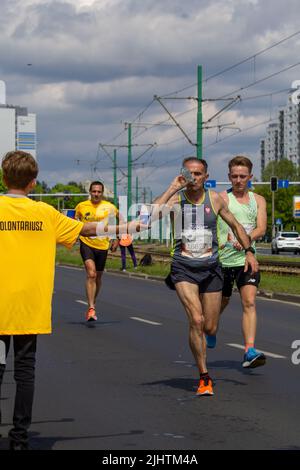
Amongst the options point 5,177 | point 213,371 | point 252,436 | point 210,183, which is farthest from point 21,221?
point 210,183

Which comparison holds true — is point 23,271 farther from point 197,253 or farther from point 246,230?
point 246,230

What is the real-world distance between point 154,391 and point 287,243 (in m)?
61.5

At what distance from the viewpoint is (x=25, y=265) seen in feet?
21.3

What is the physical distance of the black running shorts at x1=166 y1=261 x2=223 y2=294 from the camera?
9164 mm

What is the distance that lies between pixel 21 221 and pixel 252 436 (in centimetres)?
206

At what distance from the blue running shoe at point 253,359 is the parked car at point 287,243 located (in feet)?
197

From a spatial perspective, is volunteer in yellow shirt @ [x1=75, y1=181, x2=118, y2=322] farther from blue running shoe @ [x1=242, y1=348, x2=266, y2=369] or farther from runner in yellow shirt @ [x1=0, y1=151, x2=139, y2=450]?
runner in yellow shirt @ [x1=0, y1=151, x2=139, y2=450]

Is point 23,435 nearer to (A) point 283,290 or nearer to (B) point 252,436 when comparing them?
(B) point 252,436

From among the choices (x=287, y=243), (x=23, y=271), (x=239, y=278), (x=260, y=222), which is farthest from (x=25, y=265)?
(x=287, y=243)

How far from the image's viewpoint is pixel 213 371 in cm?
1057

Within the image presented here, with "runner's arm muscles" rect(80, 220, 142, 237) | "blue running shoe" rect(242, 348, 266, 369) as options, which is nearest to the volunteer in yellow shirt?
"blue running shoe" rect(242, 348, 266, 369)

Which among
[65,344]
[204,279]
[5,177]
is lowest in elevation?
[65,344]

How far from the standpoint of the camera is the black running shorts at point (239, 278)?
1055 centimetres
